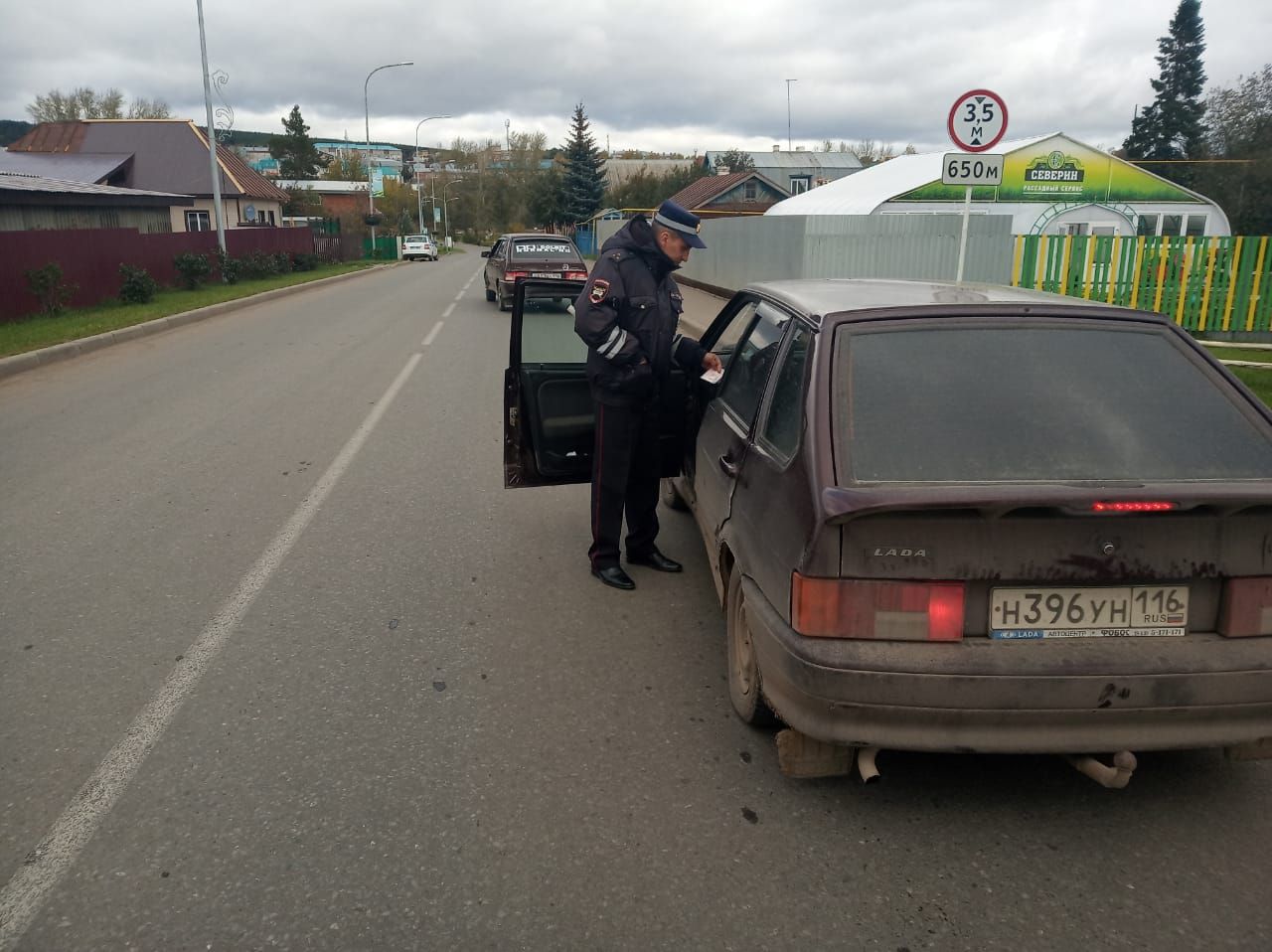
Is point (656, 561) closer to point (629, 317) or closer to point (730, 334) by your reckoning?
point (730, 334)

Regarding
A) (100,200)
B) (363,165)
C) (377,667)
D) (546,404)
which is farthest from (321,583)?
(363,165)

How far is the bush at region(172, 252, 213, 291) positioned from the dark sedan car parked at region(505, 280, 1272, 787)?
2575cm

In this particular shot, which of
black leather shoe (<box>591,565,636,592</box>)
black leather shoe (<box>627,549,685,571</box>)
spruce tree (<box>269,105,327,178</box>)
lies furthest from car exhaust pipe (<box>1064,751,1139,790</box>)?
spruce tree (<box>269,105,327,178</box>)

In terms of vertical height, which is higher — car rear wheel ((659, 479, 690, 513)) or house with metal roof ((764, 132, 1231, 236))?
house with metal roof ((764, 132, 1231, 236))

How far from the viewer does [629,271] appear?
4730mm

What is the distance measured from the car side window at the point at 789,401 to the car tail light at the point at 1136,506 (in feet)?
2.92

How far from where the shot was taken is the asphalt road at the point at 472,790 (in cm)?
265

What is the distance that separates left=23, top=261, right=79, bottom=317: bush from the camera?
59.0ft

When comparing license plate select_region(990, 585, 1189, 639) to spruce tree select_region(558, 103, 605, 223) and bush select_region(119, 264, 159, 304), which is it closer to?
bush select_region(119, 264, 159, 304)

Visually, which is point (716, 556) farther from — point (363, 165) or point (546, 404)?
point (363, 165)

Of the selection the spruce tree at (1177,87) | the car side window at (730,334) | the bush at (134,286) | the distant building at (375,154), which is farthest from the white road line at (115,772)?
the distant building at (375,154)

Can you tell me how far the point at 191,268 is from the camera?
25.8m

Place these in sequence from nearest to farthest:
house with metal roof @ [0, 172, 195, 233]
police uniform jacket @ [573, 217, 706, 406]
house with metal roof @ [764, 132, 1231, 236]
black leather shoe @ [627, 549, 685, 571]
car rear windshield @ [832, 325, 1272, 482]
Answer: car rear windshield @ [832, 325, 1272, 482], police uniform jacket @ [573, 217, 706, 406], black leather shoe @ [627, 549, 685, 571], house with metal roof @ [0, 172, 195, 233], house with metal roof @ [764, 132, 1231, 236]

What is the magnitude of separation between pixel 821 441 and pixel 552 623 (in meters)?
2.05
